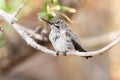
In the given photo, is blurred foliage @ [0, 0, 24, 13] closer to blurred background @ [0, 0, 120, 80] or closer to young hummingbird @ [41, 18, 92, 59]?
young hummingbird @ [41, 18, 92, 59]

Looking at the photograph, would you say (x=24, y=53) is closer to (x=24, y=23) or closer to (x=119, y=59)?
(x=24, y=23)

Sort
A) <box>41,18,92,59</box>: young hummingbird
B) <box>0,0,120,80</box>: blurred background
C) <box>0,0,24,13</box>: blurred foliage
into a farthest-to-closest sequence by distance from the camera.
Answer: <box>0,0,120,80</box>: blurred background, <box>0,0,24,13</box>: blurred foliage, <box>41,18,92,59</box>: young hummingbird

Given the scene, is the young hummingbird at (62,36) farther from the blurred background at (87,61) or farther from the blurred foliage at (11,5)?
the blurred background at (87,61)

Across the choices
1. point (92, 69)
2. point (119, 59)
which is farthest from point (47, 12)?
point (92, 69)

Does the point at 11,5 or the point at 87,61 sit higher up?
the point at 11,5

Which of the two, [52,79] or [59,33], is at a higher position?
[59,33]

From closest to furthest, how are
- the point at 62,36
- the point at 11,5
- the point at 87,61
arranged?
the point at 62,36, the point at 11,5, the point at 87,61

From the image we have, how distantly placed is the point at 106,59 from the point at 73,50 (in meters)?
2.88

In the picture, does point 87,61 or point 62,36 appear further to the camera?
point 87,61

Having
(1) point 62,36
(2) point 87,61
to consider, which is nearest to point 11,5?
(1) point 62,36

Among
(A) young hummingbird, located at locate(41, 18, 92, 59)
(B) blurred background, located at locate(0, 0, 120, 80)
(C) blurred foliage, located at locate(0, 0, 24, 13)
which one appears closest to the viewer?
(A) young hummingbird, located at locate(41, 18, 92, 59)

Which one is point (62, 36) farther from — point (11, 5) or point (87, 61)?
point (87, 61)

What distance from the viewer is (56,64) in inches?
224

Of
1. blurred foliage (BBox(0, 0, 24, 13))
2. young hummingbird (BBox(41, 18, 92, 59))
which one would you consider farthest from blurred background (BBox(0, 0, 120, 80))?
young hummingbird (BBox(41, 18, 92, 59))
